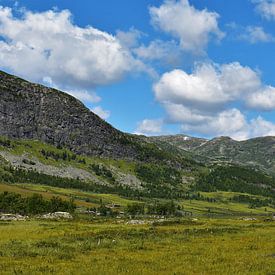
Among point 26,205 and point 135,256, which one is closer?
point 135,256

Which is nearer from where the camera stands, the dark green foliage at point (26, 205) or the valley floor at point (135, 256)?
the valley floor at point (135, 256)

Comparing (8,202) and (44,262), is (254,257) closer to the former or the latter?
(44,262)

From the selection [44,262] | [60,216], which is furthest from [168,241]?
[60,216]

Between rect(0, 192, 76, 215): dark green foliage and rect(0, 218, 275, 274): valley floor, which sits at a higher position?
rect(0, 218, 275, 274): valley floor

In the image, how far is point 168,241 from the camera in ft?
171

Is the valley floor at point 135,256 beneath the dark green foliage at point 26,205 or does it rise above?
Result: above

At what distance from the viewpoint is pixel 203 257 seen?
38312 millimetres

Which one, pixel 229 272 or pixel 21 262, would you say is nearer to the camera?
pixel 229 272

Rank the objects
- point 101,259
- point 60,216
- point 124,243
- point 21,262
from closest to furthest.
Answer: point 21,262 → point 101,259 → point 124,243 → point 60,216

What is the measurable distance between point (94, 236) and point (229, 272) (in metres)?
28.4

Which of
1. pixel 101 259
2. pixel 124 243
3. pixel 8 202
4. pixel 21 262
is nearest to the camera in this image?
pixel 21 262

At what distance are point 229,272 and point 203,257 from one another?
24.6 ft

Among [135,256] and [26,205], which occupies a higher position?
[135,256]

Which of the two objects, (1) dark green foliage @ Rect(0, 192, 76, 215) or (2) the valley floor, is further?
(1) dark green foliage @ Rect(0, 192, 76, 215)
